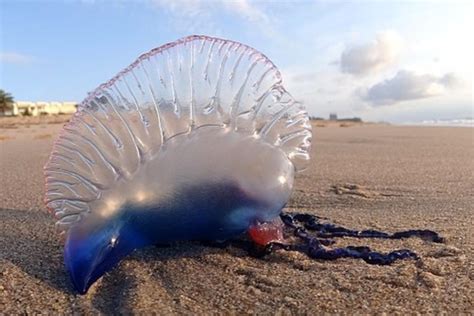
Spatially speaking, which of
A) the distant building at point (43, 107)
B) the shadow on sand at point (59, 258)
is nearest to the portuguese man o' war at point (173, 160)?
the shadow on sand at point (59, 258)

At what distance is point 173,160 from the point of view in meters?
1.72

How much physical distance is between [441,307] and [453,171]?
2944 millimetres

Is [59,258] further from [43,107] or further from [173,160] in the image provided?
[43,107]

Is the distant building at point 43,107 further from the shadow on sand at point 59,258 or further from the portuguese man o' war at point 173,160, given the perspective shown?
the portuguese man o' war at point 173,160

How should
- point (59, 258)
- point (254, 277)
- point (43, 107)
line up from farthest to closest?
point (43, 107) < point (59, 258) < point (254, 277)

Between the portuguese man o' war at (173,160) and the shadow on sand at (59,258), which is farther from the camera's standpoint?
the portuguese man o' war at (173,160)

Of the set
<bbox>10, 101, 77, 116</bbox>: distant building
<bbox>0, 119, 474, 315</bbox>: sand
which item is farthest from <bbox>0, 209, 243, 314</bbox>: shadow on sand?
<bbox>10, 101, 77, 116</bbox>: distant building

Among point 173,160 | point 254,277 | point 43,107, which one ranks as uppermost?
point 43,107

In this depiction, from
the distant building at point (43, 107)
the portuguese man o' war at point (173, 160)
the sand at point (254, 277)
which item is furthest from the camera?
the distant building at point (43, 107)

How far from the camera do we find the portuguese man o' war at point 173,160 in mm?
1679

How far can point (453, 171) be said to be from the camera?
4.10 meters

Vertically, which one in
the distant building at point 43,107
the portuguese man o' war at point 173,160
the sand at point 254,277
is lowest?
the sand at point 254,277

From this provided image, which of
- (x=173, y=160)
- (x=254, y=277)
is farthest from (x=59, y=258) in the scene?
(x=254, y=277)

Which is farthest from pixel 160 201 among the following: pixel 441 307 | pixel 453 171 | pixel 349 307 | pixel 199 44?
pixel 453 171
